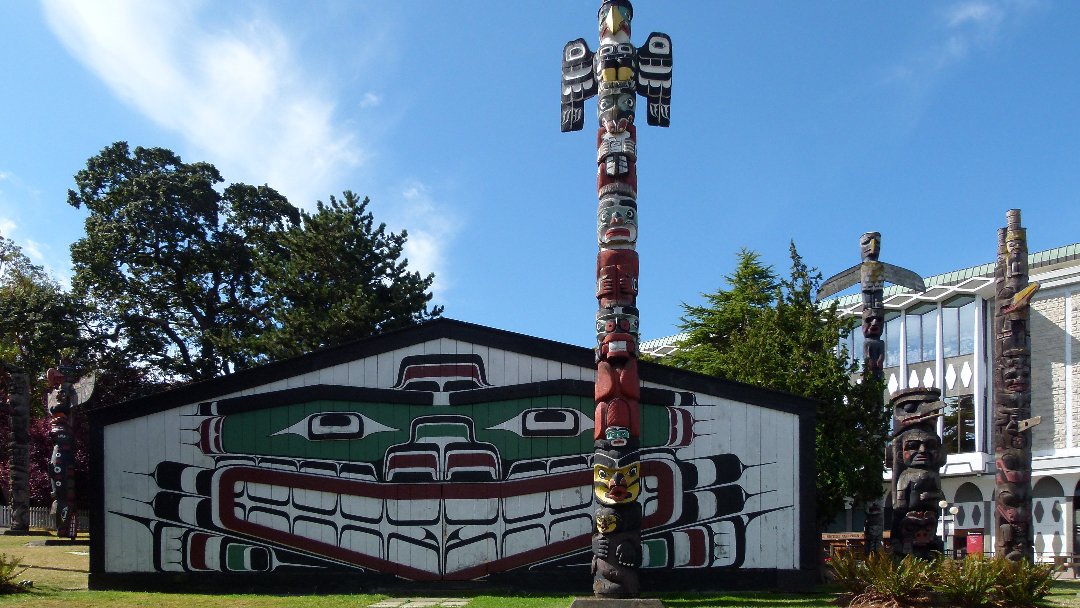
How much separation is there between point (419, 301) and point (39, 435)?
17024 mm

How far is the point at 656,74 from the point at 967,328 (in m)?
24.6

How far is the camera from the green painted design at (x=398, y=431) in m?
15.2

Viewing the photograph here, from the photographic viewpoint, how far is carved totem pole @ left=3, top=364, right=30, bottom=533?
25734 mm

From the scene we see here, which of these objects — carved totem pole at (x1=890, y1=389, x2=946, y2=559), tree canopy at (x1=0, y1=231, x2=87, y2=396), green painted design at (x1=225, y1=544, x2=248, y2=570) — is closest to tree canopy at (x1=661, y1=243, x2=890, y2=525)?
carved totem pole at (x1=890, y1=389, x2=946, y2=559)

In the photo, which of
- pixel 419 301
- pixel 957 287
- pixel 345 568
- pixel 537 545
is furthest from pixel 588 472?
pixel 957 287

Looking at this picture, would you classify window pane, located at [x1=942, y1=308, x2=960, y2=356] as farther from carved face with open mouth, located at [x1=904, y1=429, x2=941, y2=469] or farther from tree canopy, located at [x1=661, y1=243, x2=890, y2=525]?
carved face with open mouth, located at [x1=904, y1=429, x2=941, y2=469]

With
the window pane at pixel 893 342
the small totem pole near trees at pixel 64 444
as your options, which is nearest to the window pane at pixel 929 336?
the window pane at pixel 893 342

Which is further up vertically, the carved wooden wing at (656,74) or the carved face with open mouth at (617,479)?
the carved wooden wing at (656,74)

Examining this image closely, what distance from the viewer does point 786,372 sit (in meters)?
20.8

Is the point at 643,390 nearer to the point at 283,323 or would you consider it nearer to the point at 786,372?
the point at 786,372

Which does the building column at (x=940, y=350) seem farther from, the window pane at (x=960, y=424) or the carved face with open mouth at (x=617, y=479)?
the carved face with open mouth at (x=617, y=479)

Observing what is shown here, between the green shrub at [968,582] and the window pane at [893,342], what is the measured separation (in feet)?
87.4

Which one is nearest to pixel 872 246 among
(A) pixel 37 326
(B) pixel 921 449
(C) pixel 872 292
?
(C) pixel 872 292

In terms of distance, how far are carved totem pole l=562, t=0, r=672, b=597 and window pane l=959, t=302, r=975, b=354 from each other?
2396 centimetres
